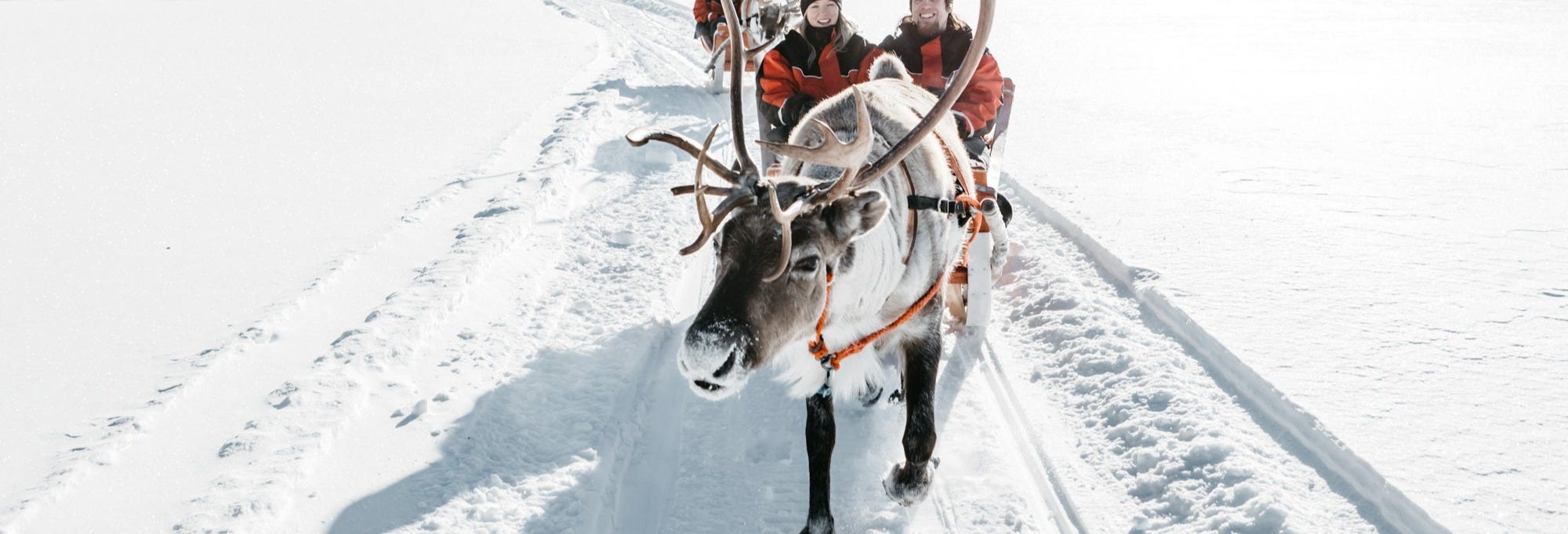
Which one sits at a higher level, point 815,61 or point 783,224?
point 815,61

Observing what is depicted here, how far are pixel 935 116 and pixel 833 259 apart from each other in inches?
22.9

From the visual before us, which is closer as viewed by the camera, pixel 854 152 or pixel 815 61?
pixel 854 152

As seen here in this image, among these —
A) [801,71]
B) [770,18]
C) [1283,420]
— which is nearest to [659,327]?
[801,71]

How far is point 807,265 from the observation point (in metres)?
2.60

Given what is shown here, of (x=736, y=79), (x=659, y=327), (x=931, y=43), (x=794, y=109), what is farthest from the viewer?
(x=931, y=43)

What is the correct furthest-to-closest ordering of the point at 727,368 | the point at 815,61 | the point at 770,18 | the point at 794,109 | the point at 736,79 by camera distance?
1. the point at 770,18
2. the point at 815,61
3. the point at 794,109
4. the point at 736,79
5. the point at 727,368

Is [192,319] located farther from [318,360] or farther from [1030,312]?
[1030,312]

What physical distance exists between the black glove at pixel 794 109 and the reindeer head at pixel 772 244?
2095mm

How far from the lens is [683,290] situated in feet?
17.0

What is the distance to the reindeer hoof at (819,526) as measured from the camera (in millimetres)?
3027

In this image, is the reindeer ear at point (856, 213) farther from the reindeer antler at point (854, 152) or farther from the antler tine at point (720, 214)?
the antler tine at point (720, 214)

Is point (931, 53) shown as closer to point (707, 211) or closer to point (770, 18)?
point (707, 211)

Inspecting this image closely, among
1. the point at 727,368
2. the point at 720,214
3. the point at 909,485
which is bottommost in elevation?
the point at 909,485

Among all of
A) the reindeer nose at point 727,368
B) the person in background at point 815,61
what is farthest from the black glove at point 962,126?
the reindeer nose at point 727,368
